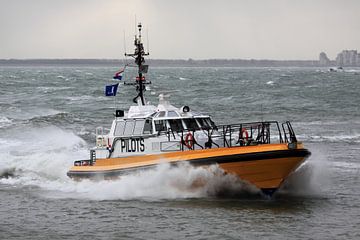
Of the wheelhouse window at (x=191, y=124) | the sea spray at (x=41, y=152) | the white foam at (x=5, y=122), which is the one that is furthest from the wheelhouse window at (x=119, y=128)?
the white foam at (x=5, y=122)

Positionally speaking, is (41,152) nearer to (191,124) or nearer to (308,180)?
(191,124)

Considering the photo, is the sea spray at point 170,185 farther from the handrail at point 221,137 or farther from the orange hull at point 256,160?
the handrail at point 221,137

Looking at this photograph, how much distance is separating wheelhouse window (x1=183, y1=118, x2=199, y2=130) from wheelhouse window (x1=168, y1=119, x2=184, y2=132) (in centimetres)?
17

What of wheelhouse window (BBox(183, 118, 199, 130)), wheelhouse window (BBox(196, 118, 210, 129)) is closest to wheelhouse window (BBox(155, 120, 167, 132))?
wheelhouse window (BBox(183, 118, 199, 130))

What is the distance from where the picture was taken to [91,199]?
1947 cm

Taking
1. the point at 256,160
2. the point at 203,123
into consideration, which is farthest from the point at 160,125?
the point at 256,160

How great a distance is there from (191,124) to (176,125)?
424mm

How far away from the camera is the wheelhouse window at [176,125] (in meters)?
20.0

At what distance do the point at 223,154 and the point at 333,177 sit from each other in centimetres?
541

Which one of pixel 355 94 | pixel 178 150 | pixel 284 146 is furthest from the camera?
pixel 355 94

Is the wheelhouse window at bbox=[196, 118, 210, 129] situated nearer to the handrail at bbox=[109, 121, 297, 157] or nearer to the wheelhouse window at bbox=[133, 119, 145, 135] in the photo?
the handrail at bbox=[109, 121, 297, 157]

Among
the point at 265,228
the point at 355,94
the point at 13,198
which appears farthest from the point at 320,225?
the point at 355,94

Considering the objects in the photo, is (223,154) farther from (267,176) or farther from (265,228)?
(265,228)

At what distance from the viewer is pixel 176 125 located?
2006 cm
